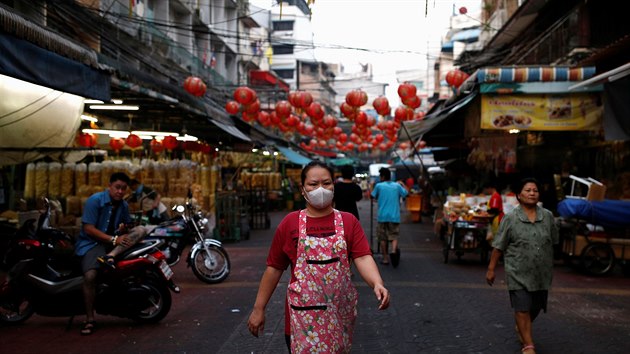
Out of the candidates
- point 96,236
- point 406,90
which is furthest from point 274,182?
point 96,236

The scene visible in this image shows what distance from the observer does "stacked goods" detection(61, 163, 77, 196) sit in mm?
12398

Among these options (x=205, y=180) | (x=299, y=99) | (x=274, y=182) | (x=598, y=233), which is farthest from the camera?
(x=274, y=182)

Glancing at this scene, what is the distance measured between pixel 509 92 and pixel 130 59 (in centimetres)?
1607

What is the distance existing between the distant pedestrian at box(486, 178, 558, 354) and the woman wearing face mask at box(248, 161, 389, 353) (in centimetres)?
240

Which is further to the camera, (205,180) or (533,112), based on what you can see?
(205,180)

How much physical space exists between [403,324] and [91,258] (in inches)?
137

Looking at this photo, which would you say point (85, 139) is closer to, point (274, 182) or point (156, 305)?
point (156, 305)

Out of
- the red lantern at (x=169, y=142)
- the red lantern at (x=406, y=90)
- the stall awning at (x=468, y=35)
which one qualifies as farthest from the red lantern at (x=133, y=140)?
the stall awning at (x=468, y=35)

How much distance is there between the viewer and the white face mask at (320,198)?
3.54 metres

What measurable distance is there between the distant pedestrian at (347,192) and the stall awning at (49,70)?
12.4 feet

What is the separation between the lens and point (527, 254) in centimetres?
539

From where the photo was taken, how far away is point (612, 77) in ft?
29.1

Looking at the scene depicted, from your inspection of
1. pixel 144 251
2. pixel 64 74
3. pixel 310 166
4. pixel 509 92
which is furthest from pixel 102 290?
pixel 509 92

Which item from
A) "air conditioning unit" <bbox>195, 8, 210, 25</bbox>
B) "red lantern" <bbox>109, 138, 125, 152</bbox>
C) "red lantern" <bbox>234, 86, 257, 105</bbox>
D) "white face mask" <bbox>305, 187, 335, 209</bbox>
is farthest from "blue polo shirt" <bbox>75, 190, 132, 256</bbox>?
"air conditioning unit" <bbox>195, 8, 210, 25</bbox>
